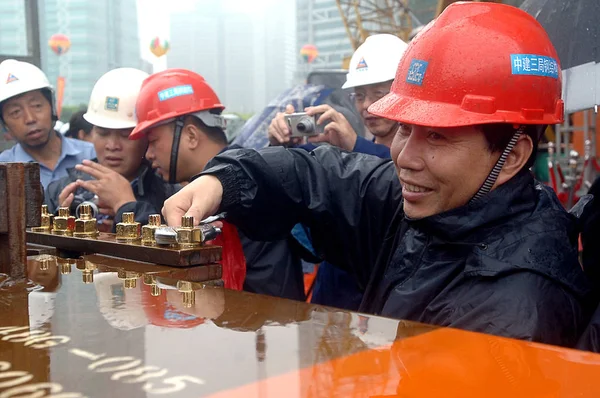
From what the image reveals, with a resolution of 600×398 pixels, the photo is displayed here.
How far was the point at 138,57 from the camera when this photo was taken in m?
30.6

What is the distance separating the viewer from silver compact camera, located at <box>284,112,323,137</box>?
10.8 ft

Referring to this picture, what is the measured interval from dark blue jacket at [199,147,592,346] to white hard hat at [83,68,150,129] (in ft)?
6.57

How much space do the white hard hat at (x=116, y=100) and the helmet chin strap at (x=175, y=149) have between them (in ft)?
1.74

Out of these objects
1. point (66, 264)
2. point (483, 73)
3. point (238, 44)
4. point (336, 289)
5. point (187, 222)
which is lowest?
point (336, 289)

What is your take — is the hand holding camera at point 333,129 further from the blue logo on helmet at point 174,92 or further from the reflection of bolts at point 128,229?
the reflection of bolts at point 128,229

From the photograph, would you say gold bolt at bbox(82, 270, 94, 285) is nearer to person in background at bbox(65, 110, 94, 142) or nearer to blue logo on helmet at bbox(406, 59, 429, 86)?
blue logo on helmet at bbox(406, 59, 429, 86)

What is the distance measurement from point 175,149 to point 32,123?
1966 mm

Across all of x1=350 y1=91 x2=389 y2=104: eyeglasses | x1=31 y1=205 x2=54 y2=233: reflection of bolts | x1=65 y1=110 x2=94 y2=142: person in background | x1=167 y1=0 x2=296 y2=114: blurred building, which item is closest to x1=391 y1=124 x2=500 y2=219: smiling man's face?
x1=31 y1=205 x2=54 y2=233: reflection of bolts

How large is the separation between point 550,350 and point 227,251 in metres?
1.24

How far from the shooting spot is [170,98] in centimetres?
354

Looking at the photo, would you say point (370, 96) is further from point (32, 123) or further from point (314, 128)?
point (32, 123)

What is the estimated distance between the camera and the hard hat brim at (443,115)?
164 centimetres

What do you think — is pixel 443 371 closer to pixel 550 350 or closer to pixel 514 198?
pixel 550 350

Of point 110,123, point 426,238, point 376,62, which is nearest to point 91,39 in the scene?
point 110,123
